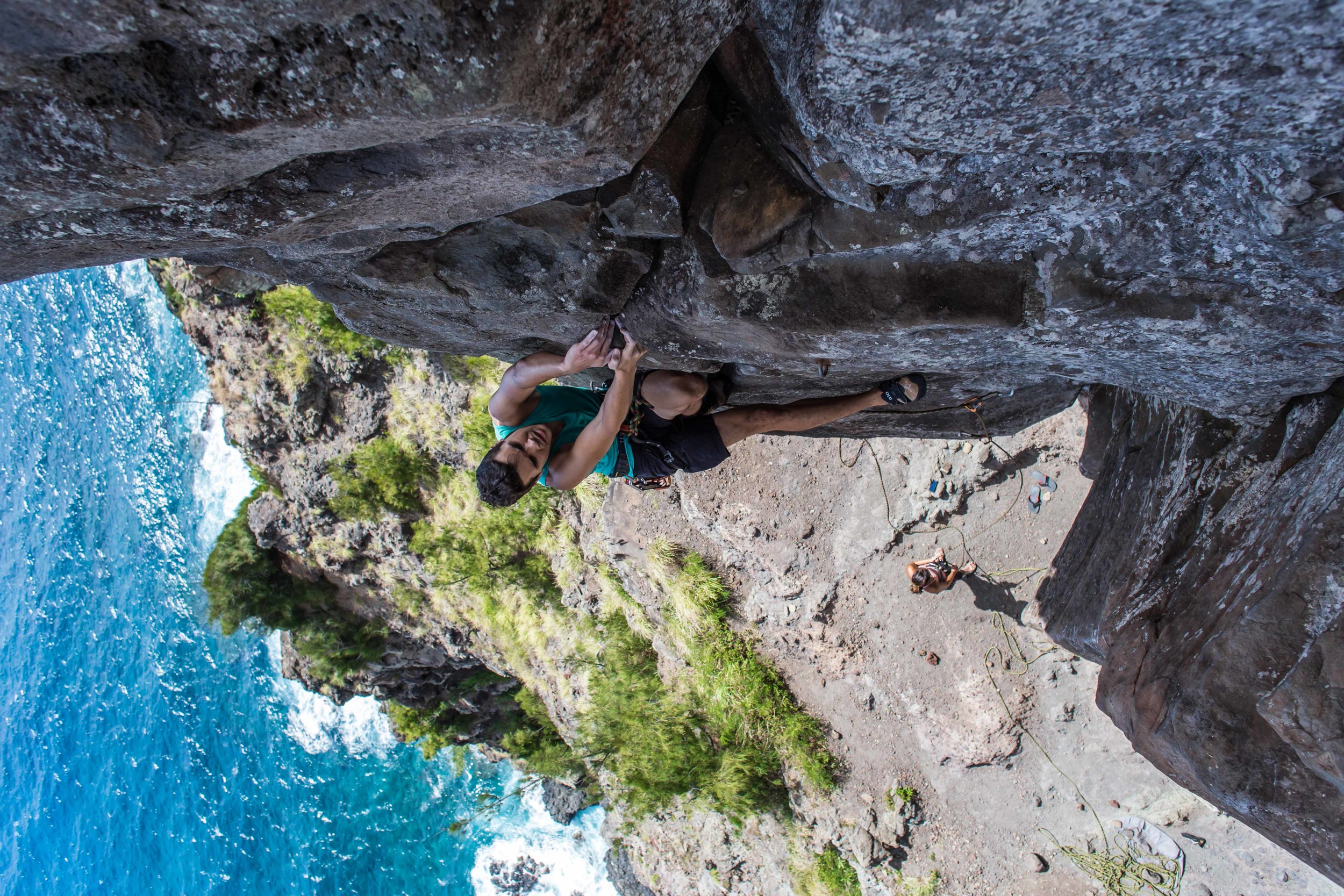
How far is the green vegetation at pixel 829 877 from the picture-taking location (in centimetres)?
728

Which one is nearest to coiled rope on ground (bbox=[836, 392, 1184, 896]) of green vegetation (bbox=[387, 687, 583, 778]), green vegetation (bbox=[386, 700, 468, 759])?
green vegetation (bbox=[387, 687, 583, 778])

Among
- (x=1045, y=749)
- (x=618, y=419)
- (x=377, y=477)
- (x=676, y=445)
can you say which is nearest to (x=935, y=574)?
(x=1045, y=749)

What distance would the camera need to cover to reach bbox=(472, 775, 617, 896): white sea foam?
12.7 metres

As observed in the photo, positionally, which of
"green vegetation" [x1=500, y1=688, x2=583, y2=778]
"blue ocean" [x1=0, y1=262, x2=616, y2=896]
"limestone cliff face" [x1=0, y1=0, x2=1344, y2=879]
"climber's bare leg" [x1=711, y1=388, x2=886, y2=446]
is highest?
"limestone cliff face" [x1=0, y1=0, x2=1344, y2=879]

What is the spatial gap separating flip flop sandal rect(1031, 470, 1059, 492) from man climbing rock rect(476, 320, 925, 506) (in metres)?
3.03

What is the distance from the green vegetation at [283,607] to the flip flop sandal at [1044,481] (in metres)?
9.66

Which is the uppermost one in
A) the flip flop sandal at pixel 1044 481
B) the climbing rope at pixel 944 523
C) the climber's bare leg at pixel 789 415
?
the climber's bare leg at pixel 789 415

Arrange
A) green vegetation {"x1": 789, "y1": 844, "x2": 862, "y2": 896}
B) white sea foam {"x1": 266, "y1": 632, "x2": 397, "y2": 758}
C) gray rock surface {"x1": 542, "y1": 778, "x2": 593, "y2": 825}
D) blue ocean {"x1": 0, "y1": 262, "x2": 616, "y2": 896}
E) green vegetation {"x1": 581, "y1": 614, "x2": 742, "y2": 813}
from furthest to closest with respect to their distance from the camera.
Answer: blue ocean {"x1": 0, "y1": 262, "x2": 616, "y2": 896} → white sea foam {"x1": 266, "y1": 632, "x2": 397, "y2": 758} → gray rock surface {"x1": 542, "y1": 778, "x2": 593, "y2": 825} → green vegetation {"x1": 581, "y1": 614, "x2": 742, "y2": 813} → green vegetation {"x1": 789, "y1": 844, "x2": 862, "y2": 896}

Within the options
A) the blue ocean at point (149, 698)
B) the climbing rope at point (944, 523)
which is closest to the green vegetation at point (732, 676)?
the climbing rope at point (944, 523)

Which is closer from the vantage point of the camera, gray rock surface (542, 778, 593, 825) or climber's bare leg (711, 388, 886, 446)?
climber's bare leg (711, 388, 886, 446)

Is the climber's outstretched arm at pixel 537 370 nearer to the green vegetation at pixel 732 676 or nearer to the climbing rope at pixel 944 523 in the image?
the climbing rope at pixel 944 523

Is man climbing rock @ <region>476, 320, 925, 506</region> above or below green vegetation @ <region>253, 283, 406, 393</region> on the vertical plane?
above

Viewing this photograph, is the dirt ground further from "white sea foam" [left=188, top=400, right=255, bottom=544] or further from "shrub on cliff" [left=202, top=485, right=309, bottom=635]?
"white sea foam" [left=188, top=400, right=255, bottom=544]

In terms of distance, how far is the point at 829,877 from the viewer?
24.2ft
